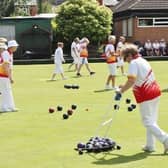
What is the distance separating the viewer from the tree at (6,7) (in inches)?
2304

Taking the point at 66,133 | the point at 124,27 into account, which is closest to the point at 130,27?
the point at 124,27

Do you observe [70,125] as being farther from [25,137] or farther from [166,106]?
[166,106]

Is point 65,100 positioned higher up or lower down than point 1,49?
lower down

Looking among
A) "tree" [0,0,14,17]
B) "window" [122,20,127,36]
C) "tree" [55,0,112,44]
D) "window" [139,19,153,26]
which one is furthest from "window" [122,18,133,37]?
"tree" [0,0,14,17]

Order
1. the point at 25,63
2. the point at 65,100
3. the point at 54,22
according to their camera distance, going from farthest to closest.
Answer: the point at 54,22 → the point at 25,63 → the point at 65,100

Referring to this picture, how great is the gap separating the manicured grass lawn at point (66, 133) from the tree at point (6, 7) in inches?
1614

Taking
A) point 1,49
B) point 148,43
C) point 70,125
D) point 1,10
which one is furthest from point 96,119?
point 1,10

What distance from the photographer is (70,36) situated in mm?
47656

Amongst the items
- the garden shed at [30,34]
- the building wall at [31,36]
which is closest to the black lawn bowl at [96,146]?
the garden shed at [30,34]

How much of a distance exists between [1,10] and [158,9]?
16.6 metres

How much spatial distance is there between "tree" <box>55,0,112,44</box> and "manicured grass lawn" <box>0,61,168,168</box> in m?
28.7

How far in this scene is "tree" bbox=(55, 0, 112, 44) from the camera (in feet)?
154

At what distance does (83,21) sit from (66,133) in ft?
120

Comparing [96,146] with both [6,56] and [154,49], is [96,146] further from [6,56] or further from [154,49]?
[154,49]
